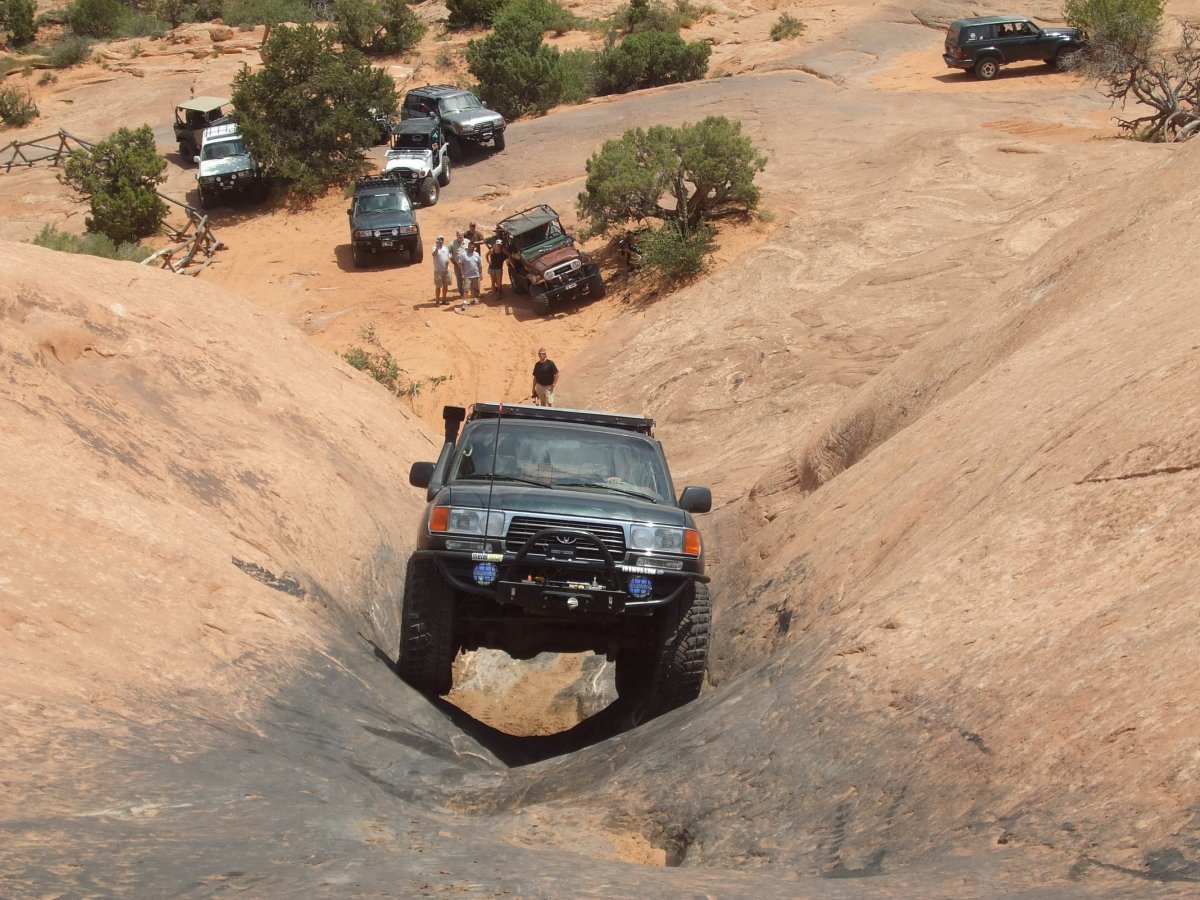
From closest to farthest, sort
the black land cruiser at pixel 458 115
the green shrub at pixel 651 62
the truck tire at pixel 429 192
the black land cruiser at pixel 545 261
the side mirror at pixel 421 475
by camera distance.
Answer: the side mirror at pixel 421 475, the black land cruiser at pixel 545 261, the truck tire at pixel 429 192, the black land cruiser at pixel 458 115, the green shrub at pixel 651 62

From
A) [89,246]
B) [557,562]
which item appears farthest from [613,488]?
[89,246]

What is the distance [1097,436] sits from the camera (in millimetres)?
7445

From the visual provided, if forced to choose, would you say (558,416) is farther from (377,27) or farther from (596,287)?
(377,27)

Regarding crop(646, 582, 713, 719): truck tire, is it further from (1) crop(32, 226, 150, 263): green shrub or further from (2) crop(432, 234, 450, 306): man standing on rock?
(2) crop(432, 234, 450, 306): man standing on rock

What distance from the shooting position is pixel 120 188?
30.6m

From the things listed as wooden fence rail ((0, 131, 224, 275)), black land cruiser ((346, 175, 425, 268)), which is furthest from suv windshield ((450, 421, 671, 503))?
black land cruiser ((346, 175, 425, 268))

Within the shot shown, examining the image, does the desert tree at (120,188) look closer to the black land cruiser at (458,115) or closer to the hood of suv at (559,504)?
the black land cruiser at (458,115)

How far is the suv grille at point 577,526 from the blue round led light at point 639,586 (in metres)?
0.16

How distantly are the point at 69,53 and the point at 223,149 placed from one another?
61.7 ft

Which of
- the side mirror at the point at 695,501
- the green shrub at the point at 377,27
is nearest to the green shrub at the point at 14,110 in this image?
the green shrub at the point at 377,27

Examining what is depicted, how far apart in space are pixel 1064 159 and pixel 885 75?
14.3m

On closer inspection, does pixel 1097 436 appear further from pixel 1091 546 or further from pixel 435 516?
pixel 435 516

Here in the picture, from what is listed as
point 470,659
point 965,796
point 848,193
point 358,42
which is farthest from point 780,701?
point 358,42

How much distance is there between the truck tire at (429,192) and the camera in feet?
102
